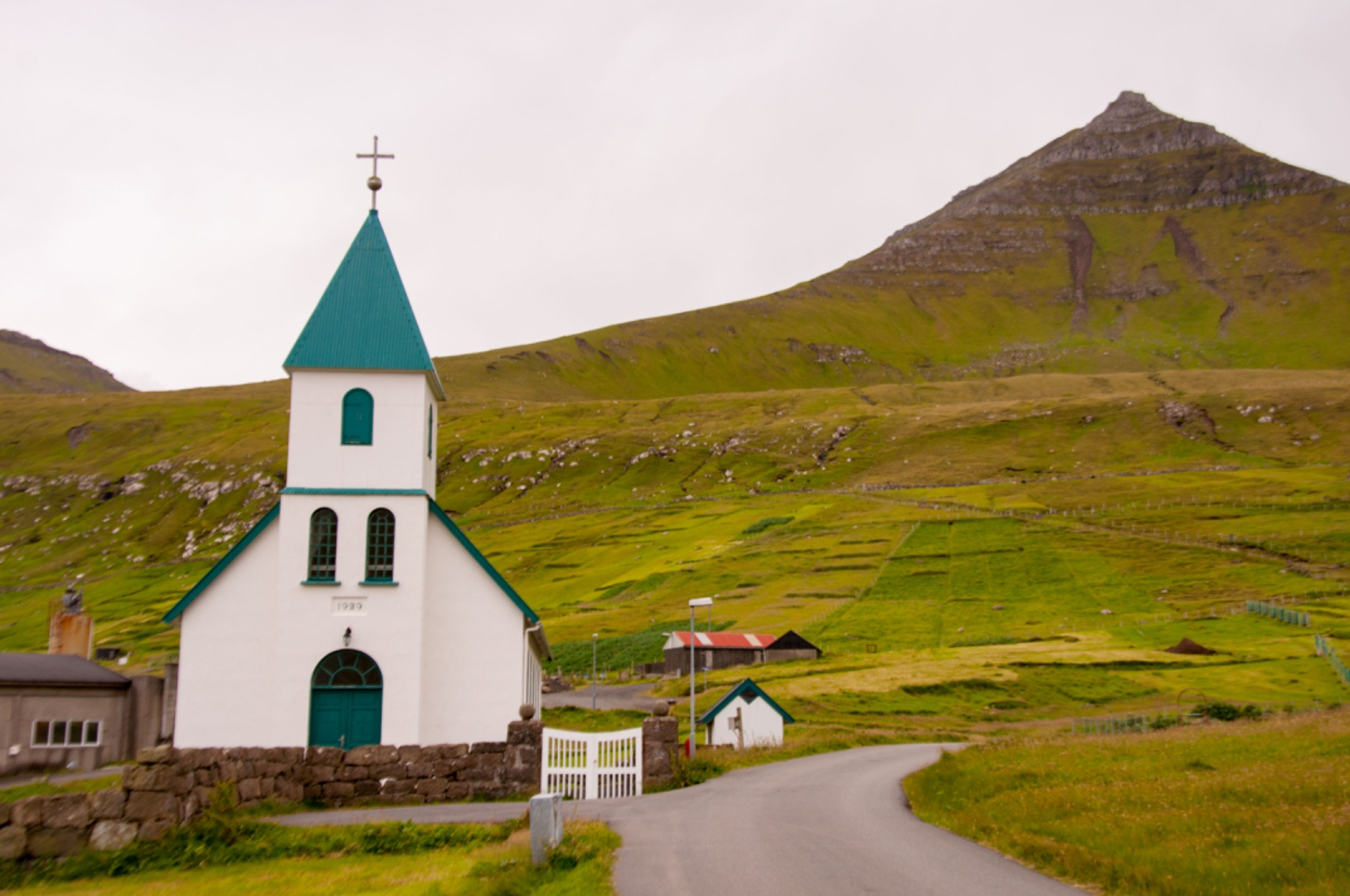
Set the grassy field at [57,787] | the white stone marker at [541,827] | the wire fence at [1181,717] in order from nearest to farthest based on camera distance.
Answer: the white stone marker at [541,827] → the grassy field at [57,787] → the wire fence at [1181,717]

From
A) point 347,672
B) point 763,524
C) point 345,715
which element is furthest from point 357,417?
point 763,524

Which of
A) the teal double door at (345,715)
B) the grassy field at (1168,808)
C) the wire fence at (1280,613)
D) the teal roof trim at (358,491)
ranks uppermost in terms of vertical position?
the teal roof trim at (358,491)

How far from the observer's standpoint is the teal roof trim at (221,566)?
90.2 ft

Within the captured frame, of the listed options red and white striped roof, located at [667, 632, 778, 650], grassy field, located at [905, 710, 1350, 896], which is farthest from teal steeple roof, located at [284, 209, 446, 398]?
red and white striped roof, located at [667, 632, 778, 650]

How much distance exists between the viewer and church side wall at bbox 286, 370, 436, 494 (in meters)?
28.6

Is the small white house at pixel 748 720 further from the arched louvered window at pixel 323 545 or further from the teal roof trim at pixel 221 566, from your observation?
the teal roof trim at pixel 221 566

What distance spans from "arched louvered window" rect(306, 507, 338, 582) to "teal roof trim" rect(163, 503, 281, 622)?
1.08 meters

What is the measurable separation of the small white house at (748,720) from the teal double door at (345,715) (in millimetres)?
18817

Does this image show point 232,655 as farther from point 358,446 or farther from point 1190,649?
point 1190,649

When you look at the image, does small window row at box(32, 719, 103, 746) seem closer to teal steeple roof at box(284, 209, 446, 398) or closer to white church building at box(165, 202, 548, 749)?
white church building at box(165, 202, 548, 749)

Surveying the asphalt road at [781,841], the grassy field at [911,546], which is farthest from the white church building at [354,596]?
the grassy field at [911,546]

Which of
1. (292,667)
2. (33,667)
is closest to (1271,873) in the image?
(292,667)

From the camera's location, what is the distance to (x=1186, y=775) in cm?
1964

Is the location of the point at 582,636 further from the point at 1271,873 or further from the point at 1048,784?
the point at 1271,873
